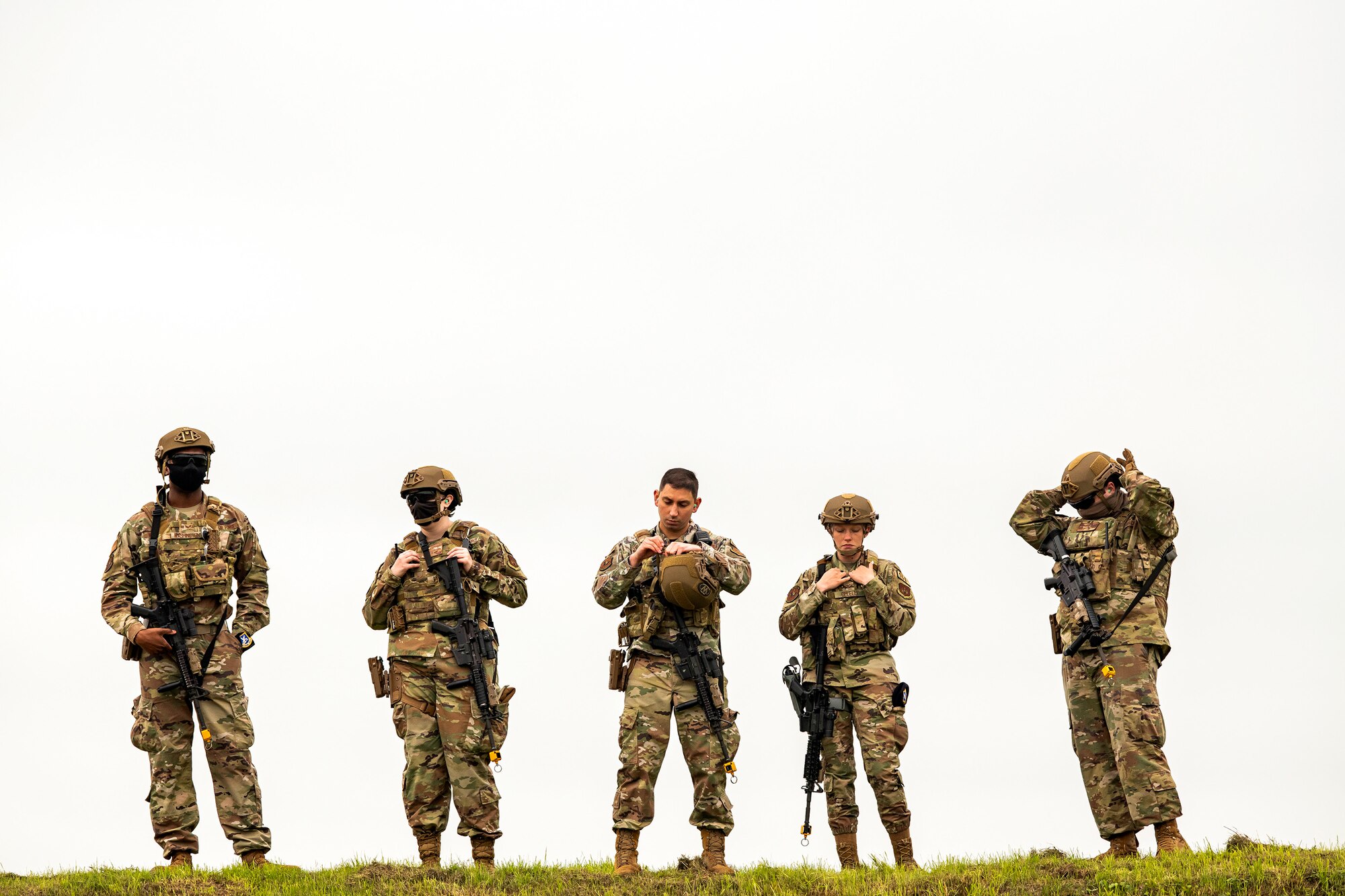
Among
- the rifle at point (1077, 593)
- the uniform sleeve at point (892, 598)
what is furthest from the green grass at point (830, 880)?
the uniform sleeve at point (892, 598)

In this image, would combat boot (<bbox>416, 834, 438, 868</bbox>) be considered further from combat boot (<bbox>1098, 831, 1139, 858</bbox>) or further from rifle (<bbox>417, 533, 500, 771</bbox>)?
combat boot (<bbox>1098, 831, 1139, 858</bbox>)

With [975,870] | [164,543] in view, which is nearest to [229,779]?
[164,543]

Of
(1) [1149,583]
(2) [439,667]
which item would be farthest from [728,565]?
(1) [1149,583]

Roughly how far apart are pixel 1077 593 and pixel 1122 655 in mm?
669

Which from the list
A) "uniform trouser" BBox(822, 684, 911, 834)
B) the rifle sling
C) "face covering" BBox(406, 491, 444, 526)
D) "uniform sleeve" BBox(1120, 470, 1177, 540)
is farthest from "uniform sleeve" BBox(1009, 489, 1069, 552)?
"face covering" BBox(406, 491, 444, 526)

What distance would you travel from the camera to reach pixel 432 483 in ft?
49.3

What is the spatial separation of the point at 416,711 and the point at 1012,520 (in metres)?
5.55

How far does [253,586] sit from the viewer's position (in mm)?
15148

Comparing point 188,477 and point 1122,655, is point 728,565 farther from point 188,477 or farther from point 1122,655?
point 188,477

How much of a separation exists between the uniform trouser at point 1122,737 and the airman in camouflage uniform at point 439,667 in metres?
4.96

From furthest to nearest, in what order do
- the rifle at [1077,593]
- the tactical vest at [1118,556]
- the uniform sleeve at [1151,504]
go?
the tactical vest at [1118,556] → the rifle at [1077,593] → the uniform sleeve at [1151,504]

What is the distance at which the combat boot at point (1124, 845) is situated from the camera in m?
14.4

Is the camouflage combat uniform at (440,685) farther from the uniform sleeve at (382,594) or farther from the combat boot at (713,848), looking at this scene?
the combat boot at (713,848)

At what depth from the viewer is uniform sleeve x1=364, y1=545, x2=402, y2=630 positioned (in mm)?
14867
